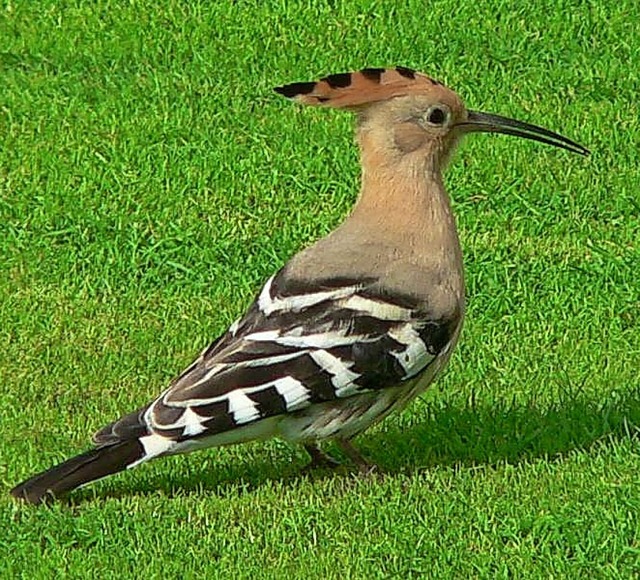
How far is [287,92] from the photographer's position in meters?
4.84

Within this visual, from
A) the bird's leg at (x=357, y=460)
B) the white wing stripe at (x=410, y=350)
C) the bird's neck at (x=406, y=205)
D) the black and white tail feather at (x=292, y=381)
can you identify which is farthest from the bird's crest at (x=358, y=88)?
Result: the bird's leg at (x=357, y=460)

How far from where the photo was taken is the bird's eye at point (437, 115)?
4.91 meters

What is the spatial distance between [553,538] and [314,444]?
0.79m

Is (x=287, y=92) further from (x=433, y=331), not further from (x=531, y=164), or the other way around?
(x=531, y=164)

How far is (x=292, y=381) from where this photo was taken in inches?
179

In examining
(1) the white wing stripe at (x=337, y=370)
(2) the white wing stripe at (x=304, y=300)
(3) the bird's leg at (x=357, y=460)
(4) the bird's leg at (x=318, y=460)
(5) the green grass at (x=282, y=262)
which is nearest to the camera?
(5) the green grass at (x=282, y=262)

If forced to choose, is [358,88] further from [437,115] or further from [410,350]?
[410,350]

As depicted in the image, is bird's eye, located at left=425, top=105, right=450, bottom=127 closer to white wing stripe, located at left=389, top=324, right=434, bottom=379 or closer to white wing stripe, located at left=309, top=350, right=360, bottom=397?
white wing stripe, located at left=389, top=324, right=434, bottom=379

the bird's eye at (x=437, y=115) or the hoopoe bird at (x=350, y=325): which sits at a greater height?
the bird's eye at (x=437, y=115)

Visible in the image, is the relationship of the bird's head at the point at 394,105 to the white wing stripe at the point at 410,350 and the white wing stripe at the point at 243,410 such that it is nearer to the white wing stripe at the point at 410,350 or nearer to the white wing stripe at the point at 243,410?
the white wing stripe at the point at 410,350

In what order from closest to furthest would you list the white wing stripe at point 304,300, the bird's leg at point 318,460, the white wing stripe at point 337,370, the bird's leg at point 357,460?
the white wing stripe at point 337,370, the white wing stripe at point 304,300, the bird's leg at point 357,460, the bird's leg at point 318,460

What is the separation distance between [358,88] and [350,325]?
693 millimetres

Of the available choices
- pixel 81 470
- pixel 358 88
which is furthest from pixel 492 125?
pixel 81 470

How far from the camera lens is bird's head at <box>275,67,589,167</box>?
191 inches
